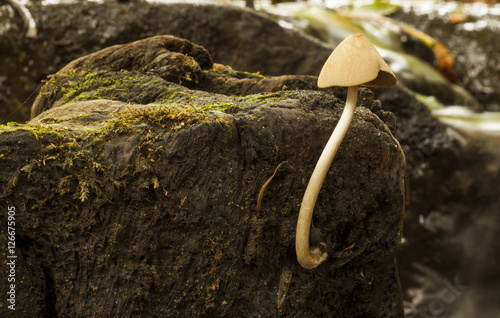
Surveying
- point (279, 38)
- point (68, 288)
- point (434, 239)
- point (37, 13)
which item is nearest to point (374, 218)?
point (68, 288)

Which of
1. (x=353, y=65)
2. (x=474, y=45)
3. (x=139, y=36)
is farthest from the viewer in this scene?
(x=474, y=45)

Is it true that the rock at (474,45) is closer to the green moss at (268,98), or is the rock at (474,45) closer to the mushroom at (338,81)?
the green moss at (268,98)

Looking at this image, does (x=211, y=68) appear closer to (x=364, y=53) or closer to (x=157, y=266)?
(x=364, y=53)

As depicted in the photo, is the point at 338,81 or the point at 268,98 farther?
the point at 268,98

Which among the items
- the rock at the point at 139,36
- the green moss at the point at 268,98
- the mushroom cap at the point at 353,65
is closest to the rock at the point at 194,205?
the green moss at the point at 268,98

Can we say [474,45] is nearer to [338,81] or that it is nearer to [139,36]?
[139,36]

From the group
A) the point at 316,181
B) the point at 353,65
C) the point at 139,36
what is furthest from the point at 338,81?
the point at 139,36
